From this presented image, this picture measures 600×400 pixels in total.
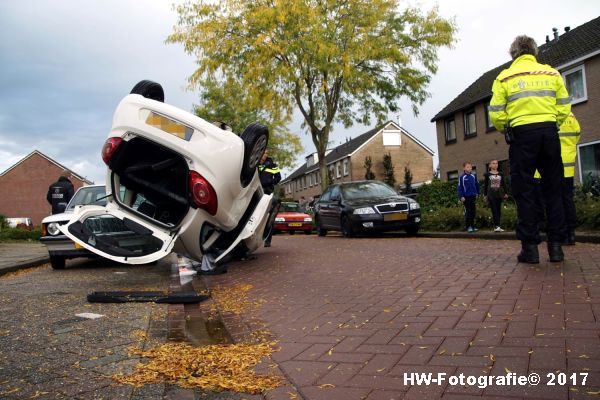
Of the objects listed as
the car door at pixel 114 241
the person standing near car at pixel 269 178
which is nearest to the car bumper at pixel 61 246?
the car door at pixel 114 241

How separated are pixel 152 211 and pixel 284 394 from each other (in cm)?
429

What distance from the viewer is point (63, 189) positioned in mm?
13133

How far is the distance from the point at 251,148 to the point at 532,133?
307 centimetres

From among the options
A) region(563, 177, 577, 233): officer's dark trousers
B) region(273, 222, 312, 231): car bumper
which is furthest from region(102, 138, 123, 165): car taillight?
region(273, 222, 312, 231): car bumper

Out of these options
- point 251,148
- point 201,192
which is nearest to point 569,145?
point 251,148

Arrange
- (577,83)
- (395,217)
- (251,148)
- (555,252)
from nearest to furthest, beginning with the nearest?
(555,252) → (251,148) → (395,217) → (577,83)

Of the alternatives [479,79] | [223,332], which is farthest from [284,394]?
[479,79]

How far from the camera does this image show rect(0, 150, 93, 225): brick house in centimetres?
6419

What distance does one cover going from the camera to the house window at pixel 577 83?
19812 millimetres

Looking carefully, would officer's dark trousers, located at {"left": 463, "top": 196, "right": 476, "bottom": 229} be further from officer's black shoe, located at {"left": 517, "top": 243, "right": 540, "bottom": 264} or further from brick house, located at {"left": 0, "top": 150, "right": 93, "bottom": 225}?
brick house, located at {"left": 0, "top": 150, "right": 93, "bottom": 225}

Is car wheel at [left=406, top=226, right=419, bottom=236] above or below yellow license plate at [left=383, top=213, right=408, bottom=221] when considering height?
below

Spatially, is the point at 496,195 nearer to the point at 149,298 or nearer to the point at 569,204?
the point at 569,204

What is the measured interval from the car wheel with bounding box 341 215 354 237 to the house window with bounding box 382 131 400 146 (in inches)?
1638

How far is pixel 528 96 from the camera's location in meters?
5.25
